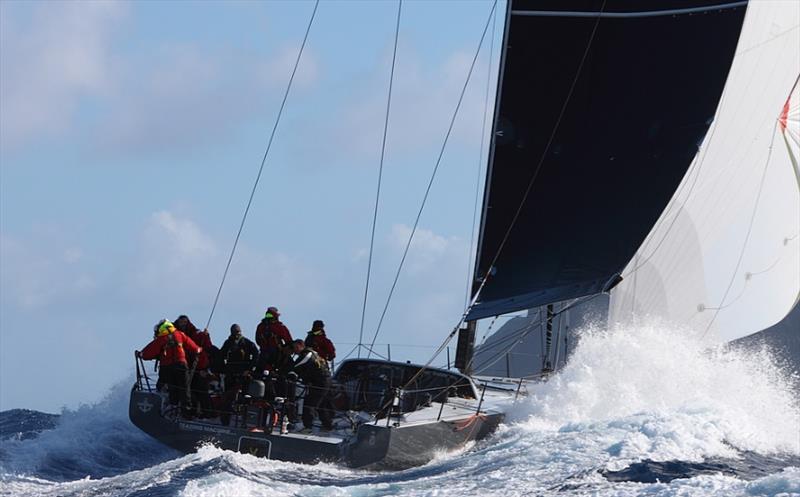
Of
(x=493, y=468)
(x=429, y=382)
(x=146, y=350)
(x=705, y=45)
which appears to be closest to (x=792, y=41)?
(x=705, y=45)

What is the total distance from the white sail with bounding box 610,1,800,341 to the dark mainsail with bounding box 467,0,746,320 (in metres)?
0.52

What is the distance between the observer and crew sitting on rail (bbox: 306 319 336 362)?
53.1 ft

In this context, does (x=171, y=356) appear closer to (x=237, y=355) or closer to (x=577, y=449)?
(x=237, y=355)

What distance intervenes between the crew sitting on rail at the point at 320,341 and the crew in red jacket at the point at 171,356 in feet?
6.95

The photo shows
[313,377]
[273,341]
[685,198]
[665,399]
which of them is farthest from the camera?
[685,198]

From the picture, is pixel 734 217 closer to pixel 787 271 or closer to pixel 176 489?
pixel 787 271

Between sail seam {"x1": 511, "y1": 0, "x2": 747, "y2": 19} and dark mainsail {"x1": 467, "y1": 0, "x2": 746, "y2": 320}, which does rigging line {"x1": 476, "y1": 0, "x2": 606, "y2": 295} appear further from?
sail seam {"x1": 511, "y1": 0, "x2": 747, "y2": 19}

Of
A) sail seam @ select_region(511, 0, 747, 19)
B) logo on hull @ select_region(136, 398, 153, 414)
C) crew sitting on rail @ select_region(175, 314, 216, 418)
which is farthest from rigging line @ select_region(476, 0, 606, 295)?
logo on hull @ select_region(136, 398, 153, 414)

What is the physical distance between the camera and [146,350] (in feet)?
47.4

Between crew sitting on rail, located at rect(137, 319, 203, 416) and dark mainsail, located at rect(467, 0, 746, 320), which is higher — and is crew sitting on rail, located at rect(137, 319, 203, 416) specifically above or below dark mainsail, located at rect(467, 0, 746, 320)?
below

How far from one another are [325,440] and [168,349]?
2153 millimetres

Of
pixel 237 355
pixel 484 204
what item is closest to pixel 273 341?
pixel 237 355

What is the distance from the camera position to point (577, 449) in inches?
521

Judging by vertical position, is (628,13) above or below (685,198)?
above
